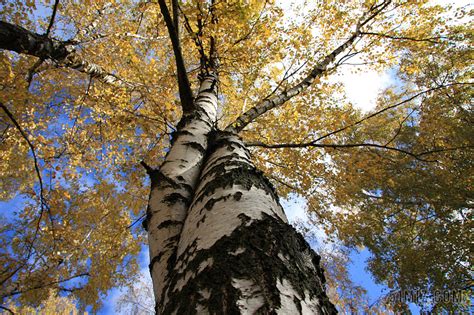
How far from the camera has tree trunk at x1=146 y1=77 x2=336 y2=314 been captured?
74cm

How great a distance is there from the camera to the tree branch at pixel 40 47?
202 cm

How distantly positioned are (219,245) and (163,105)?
3501mm

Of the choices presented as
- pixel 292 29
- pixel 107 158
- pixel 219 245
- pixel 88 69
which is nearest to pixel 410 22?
pixel 292 29

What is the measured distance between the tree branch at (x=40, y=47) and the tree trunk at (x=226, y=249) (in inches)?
67.3

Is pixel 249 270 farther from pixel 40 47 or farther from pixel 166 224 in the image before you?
pixel 40 47

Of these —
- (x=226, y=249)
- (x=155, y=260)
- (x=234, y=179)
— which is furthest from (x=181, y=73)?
(x=226, y=249)

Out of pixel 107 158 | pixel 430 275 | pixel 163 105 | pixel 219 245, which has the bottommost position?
pixel 219 245

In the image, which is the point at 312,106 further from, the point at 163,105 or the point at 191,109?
the point at 191,109

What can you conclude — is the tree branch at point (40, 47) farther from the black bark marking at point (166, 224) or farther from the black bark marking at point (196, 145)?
the black bark marking at point (166, 224)

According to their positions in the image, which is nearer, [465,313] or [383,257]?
[465,313]

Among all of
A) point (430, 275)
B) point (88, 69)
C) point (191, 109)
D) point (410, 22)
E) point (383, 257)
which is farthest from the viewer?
point (383, 257)

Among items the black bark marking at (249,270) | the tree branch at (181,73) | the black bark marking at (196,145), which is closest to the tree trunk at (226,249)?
the black bark marking at (249,270)

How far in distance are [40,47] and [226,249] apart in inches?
107

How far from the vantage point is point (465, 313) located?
6277 mm
